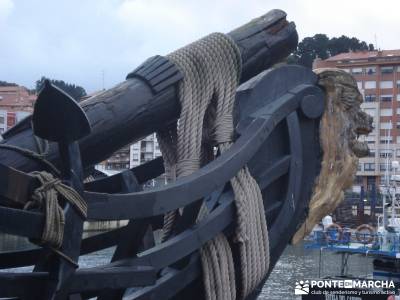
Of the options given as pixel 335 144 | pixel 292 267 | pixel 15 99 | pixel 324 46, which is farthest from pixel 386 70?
pixel 335 144

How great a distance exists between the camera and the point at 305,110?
404 cm

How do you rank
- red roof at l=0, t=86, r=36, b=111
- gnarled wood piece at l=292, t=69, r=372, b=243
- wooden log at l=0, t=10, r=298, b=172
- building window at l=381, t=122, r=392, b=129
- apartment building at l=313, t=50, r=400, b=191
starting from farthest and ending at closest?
building window at l=381, t=122, r=392, b=129 < red roof at l=0, t=86, r=36, b=111 < apartment building at l=313, t=50, r=400, b=191 < gnarled wood piece at l=292, t=69, r=372, b=243 < wooden log at l=0, t=10, r=298, b=172

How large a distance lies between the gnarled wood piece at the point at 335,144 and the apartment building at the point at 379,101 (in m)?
52.0

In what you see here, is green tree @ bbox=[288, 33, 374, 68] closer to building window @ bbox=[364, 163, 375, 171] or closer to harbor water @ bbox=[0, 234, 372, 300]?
building window @ bbox=[364, 163, 375, 171]

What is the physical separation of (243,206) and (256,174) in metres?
0.35

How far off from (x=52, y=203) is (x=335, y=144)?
2.17m

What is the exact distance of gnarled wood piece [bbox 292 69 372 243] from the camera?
13.7 ft

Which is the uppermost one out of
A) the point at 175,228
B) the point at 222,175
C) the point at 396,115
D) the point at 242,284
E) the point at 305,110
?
the point at 396,115

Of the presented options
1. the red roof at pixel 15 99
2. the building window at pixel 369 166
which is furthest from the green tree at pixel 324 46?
the red roof at pixel 15 99

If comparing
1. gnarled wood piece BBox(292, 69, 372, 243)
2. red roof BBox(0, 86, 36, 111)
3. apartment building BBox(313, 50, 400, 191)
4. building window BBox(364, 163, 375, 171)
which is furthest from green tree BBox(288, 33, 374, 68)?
gnarled wood piece BBox(292, 69, 372, 243)

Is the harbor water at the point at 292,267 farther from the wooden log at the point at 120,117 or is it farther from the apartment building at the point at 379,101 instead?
the apartment building at the point at 379,101

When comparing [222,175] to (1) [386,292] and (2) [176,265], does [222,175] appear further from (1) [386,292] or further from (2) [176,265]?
(1) [386,292]

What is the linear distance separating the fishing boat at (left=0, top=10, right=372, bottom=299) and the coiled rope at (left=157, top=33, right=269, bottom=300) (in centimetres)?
2

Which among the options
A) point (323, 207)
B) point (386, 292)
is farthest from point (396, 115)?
point (323, 207)
